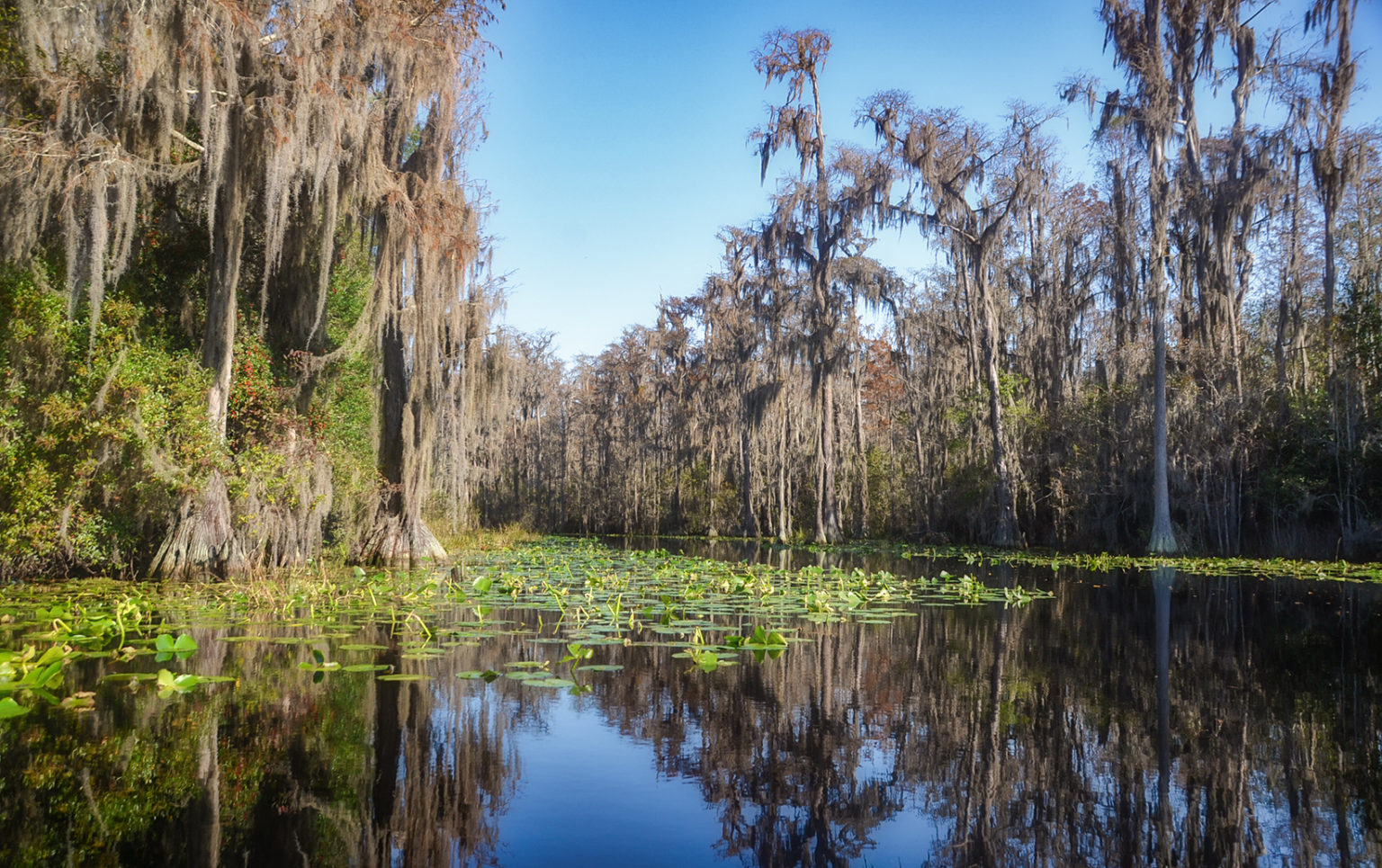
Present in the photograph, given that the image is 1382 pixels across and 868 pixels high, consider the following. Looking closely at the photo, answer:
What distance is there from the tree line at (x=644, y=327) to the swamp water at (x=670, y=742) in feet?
9.75

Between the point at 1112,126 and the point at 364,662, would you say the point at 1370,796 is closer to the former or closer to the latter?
the point at 364,662

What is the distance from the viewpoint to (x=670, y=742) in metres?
3.23

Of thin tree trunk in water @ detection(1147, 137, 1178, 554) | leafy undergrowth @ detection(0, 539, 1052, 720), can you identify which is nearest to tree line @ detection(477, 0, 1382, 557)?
thin tree trunk in water @ detection(1147, 137, 1178, 554)

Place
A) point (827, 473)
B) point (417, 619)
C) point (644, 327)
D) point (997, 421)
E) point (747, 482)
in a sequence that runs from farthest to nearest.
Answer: point (644, 327), point (747, 482), point (827, 473), point (997, 421), point (417, 619)

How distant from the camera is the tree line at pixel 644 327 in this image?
323 inches

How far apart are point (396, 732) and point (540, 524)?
34935mm

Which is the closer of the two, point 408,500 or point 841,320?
point 408,500

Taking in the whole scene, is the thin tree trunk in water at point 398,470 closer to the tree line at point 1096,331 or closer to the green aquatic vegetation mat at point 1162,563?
the tree line at point 1096,331

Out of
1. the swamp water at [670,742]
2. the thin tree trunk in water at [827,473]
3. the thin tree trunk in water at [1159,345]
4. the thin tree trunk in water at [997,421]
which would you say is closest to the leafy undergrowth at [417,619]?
the swamp water at [670,742]

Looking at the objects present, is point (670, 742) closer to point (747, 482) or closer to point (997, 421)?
point (997, 421)

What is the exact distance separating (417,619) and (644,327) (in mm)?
28504

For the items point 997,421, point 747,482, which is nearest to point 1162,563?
point 997,421

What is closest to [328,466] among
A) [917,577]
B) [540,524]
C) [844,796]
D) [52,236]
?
[52,236]

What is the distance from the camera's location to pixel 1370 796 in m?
2.63
